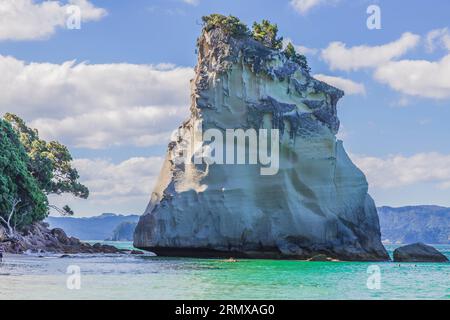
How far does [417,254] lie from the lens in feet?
153

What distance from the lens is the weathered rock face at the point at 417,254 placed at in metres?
46.0

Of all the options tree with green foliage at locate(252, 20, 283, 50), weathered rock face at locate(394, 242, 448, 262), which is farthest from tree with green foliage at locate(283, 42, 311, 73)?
weathered rock face at locate(394, 242, 448, 262)

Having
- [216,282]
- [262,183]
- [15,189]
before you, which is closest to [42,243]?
[15,189]

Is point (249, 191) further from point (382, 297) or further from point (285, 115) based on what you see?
point (382, 297)

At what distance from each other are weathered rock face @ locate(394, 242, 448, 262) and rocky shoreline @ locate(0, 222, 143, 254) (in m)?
18.2

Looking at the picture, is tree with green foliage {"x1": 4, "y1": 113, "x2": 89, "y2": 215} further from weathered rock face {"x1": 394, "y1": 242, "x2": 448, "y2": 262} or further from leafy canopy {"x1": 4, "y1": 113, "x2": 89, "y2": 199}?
weathered rock face {"x1": 394, "y1": 242, "x2": 448, "y2": 262}

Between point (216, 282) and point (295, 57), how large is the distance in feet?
79.9

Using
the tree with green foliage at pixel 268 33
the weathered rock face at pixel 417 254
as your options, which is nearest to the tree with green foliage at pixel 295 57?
the tree with green foliage at pixel 268 33

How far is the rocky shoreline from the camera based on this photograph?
43.9 metres

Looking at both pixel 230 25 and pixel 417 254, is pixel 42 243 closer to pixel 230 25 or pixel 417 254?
pixel 230 25

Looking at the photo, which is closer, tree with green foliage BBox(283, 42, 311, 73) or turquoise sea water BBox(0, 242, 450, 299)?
turquoise sea water BBox(0, 242, 450, 299)

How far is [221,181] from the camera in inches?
1662

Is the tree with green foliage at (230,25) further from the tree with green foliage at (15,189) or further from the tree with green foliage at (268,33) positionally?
the tree with green foliage at (15,189)

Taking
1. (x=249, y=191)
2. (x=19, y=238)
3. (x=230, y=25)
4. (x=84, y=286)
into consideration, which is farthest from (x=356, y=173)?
(x=84, y=286)
